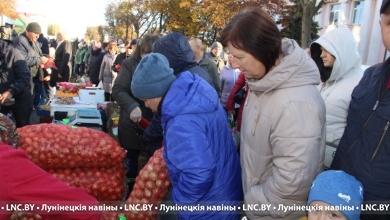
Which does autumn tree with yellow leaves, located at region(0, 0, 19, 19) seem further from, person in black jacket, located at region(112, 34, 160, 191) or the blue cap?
the blue cap

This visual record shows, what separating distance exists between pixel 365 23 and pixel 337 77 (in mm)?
20950

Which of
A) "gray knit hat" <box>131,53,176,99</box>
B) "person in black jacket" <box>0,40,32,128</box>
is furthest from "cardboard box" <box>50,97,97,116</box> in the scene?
"gray knit hat" <box>131,53,176,99</box>

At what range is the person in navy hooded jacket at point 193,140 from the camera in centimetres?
175

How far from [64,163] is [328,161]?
6.43 feet

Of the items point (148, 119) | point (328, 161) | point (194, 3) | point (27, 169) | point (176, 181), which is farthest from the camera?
point (194, 3)

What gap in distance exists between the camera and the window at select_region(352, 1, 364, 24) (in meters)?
21.9

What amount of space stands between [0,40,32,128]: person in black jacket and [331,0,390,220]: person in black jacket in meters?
4.22

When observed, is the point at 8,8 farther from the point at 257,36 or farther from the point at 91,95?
the point at 257,36

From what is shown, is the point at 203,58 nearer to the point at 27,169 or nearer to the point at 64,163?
the point at 64,163

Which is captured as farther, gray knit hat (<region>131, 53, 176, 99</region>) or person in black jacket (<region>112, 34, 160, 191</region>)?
person in black jacket (<region>112, 34, 160, 191</region>)

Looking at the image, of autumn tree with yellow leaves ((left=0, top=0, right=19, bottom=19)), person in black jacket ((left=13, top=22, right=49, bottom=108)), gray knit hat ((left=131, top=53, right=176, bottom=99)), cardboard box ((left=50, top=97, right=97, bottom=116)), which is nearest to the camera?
gray knit hat ((left=131, top=53, right=176, bottom=99))

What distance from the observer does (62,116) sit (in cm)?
486

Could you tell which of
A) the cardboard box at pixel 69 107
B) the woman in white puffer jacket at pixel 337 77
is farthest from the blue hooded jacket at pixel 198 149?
the cardboard box at pixel 69 107

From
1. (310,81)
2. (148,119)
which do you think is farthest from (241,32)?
(148,119)
